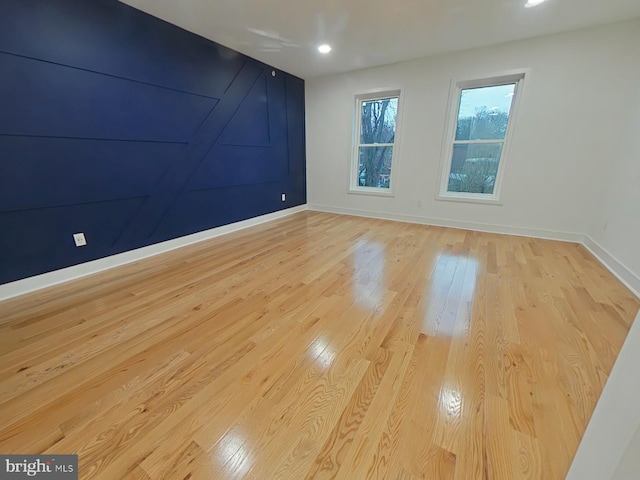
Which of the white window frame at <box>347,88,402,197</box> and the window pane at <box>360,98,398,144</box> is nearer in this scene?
the white window frame at <box>347,88,402,197</box>

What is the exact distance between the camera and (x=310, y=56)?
12.0 feet

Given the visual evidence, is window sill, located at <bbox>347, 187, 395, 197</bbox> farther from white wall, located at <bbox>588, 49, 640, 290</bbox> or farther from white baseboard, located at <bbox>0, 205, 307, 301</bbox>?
white wall, located at <bbox>588, 49, 640, 290</bbox>

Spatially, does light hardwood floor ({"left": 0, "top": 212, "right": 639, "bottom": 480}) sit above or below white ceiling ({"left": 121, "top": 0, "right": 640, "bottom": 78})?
below

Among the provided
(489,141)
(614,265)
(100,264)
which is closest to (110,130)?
(100,264)

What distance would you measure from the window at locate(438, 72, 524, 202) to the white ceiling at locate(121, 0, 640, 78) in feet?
1.80

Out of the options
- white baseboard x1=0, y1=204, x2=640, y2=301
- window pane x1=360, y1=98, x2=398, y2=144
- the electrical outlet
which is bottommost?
white baseboard x1=0, y1=204, x2=640, y2=301

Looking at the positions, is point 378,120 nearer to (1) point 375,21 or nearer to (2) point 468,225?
(1) point 375,21

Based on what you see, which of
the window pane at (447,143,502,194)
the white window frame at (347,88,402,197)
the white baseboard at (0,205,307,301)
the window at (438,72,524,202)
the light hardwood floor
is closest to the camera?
the light hardwood floor

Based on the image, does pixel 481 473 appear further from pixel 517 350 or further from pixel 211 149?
pixel 211 149

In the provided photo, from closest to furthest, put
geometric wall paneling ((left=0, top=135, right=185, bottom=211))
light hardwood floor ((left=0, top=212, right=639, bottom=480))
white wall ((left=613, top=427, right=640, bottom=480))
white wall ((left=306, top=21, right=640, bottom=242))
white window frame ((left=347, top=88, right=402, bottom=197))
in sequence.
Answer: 1. white wall ((left=613, top=427, right=640, bottom=480))
2. light hardwood floor ((left=0, top=212, right=639, bottom=480))
3. geometric wall paneling ((left=0, top=135, right=185, bottom=211))
4. white wall ((left=306, top=21, right=640, bottom=242))
5. white window frame ((left=347, top=88, right=402, bottom=197))

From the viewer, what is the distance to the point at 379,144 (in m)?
4.48

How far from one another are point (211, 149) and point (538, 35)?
13.8ft

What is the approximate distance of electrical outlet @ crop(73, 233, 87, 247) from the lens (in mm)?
2377

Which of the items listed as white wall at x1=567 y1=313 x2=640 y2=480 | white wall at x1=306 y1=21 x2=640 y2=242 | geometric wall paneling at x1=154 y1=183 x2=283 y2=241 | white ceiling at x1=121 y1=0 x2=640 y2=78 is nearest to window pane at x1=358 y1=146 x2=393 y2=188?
white wall at x1=306 y1=21 x2=640 y2=242
